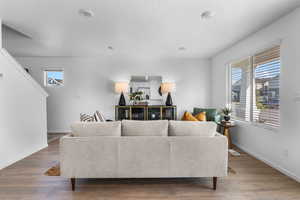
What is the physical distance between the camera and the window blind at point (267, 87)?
8.38 feet

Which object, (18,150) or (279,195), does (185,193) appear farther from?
(18,150)

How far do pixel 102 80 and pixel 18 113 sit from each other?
2418 mm

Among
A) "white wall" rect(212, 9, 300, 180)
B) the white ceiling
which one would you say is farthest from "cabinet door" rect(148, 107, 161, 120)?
"white wall" rect(212, 9, 300, 180)

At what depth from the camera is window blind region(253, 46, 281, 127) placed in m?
2.55

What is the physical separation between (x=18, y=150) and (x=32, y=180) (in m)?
1.04

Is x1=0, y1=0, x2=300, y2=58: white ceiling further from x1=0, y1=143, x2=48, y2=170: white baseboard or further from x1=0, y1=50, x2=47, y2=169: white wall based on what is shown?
x1=0, y1=143, x2=48, y2=170: white baseboard

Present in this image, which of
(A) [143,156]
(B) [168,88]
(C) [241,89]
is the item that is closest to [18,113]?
(A) [143,156]

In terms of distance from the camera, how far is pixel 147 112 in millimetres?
4770

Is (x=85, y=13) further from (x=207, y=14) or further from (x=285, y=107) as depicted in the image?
(x=285, y=107)

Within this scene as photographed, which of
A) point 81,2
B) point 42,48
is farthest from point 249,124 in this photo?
point 42,48

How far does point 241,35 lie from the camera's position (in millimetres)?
3113

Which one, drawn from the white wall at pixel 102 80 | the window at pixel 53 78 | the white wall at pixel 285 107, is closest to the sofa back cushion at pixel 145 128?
the white wall at pixel 285 107

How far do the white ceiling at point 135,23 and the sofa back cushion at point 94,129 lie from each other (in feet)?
5.20

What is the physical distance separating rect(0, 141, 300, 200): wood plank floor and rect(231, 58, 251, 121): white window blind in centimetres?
136
